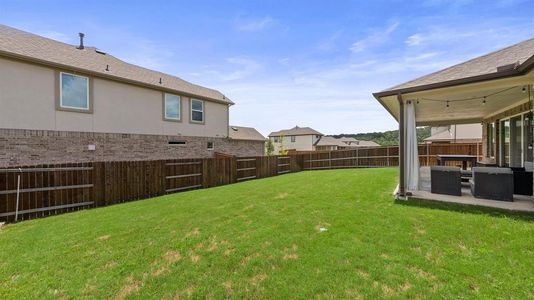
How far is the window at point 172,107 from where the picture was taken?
14.6m

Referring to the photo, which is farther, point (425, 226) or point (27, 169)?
point (27, 169)

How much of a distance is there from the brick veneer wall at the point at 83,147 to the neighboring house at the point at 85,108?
3 centimetres

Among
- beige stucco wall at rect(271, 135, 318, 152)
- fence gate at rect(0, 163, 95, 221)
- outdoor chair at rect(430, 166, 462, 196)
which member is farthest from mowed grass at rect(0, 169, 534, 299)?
beige stucco wall at rect(271, 135, 318, 152)

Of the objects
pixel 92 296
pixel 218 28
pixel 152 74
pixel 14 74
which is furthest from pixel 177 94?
pixel 92 296

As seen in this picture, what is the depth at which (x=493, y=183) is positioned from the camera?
6441mm

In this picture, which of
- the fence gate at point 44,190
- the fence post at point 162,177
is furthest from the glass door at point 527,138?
the fence gate at point 44,190

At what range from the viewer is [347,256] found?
145 inches

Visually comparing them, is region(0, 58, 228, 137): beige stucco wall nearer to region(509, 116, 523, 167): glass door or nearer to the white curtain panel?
the white curtain panel

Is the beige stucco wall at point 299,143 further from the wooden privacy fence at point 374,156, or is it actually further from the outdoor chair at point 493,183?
the outdoor chair at point 493,183

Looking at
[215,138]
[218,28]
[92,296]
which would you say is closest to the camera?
[92,296]

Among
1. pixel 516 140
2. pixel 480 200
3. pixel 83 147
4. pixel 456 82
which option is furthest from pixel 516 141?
pixel 83 147

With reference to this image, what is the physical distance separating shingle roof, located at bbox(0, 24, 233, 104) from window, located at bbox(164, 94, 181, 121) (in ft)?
1.75

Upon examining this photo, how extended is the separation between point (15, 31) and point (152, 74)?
604 centimetres

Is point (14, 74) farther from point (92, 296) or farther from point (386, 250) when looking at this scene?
point (386, 250)
